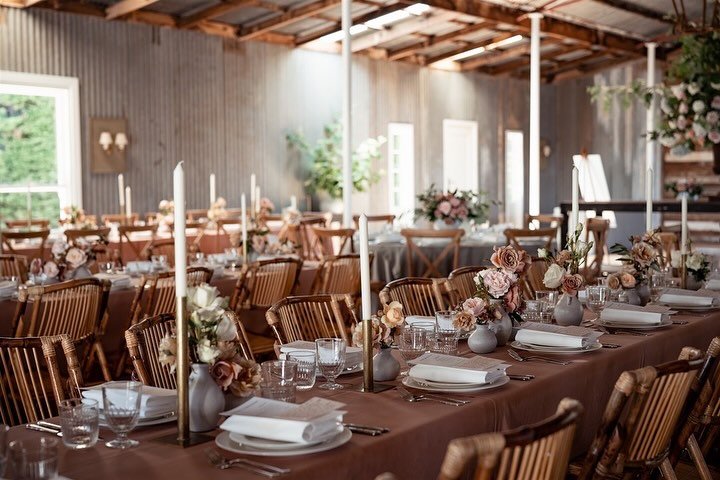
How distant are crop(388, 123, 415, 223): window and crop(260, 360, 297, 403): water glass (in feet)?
44.5

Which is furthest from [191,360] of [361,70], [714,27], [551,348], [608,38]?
[608,38]

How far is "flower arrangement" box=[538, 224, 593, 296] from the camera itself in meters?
3.65

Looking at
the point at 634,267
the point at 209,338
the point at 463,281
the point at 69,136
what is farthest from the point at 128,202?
the point at 209,338

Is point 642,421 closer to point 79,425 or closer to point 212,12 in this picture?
point 79,425

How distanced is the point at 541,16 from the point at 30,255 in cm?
770

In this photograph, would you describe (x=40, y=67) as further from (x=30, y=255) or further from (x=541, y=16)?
(x=541, y=16)

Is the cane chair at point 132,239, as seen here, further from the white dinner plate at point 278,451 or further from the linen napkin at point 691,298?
the white dinner plate at point 278,451

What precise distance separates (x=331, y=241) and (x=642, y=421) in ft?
29.2

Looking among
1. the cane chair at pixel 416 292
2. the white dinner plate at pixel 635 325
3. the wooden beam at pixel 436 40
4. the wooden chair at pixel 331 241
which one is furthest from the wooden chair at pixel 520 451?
the wooden beam at pixel 436 40

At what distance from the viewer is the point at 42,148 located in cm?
1305

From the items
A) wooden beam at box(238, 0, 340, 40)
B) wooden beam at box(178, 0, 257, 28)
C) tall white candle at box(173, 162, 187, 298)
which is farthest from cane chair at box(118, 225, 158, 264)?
tall white candle at box(173, 162, 187, 298)

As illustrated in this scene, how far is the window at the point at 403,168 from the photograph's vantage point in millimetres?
16094

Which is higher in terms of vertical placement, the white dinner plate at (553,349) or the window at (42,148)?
the window at (42,148)

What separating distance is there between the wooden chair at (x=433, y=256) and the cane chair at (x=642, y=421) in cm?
499
